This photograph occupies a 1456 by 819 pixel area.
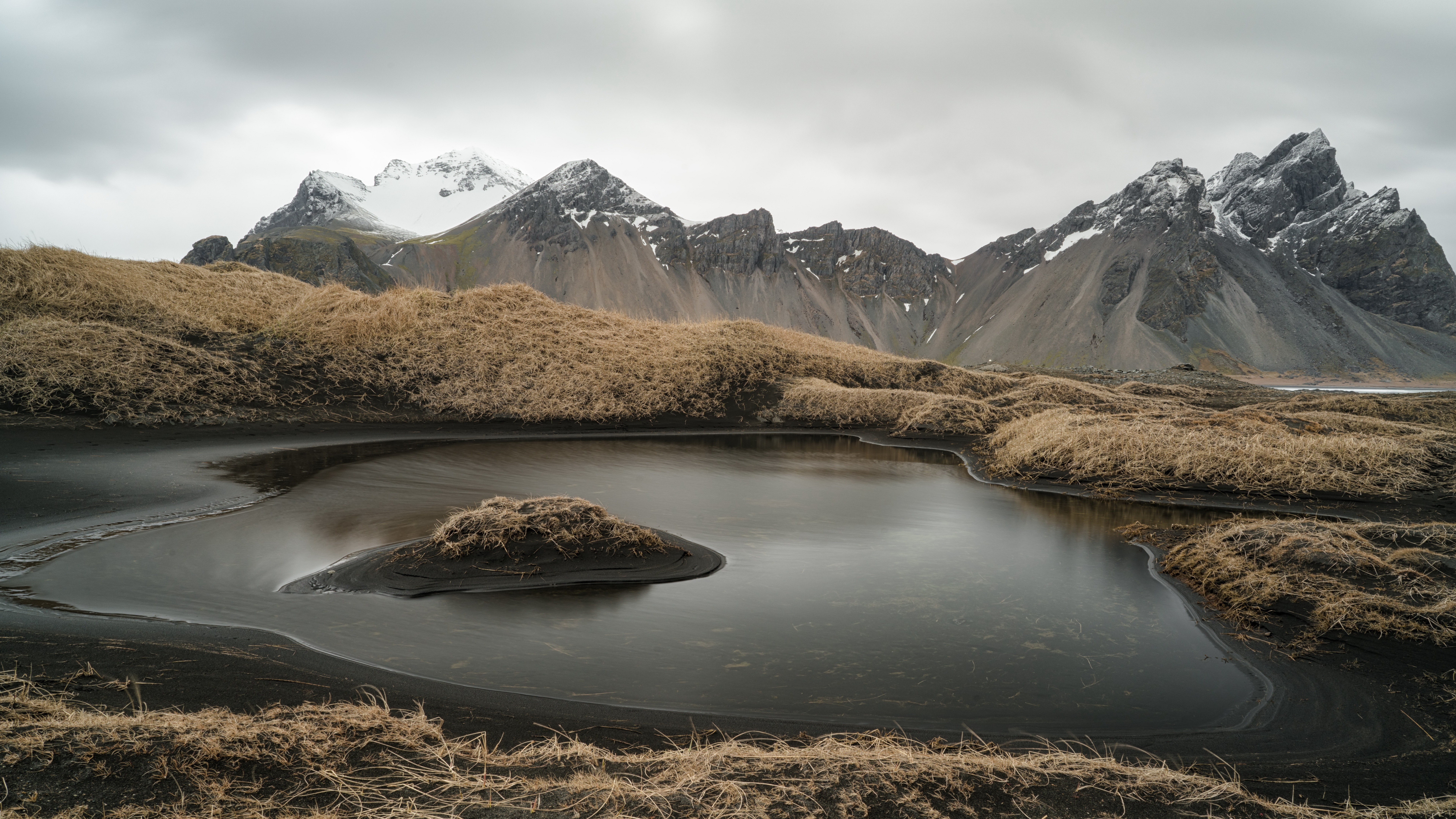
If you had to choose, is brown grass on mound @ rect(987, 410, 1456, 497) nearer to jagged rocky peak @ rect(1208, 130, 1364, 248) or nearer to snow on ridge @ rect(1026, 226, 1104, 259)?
snow on ridge @ rect(1026, 226, 1104, 259)

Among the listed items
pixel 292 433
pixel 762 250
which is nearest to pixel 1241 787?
pixel 292 433

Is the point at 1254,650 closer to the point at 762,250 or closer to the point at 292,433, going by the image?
the point at 292,433

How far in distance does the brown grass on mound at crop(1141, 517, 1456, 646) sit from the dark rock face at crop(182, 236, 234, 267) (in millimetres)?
142876

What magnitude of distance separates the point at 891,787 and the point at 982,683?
2971mm

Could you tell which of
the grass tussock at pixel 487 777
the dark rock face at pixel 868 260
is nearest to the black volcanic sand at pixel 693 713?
the grass tussock at pixel 487 777

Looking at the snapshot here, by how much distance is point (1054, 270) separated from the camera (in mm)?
135500

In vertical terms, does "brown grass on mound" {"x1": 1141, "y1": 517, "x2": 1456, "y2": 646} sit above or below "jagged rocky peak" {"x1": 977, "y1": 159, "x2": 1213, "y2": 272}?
below

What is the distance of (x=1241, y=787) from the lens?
146 inches

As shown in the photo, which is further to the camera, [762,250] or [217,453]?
[762,250]

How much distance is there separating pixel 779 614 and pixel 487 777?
447 centimetres

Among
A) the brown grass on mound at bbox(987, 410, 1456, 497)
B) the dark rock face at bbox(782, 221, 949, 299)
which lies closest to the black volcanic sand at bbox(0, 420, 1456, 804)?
the brown grass on mound at bbox(987, 410, 1456, 497)

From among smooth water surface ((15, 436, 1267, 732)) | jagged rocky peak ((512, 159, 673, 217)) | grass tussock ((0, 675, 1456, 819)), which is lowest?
smooth water surface ((15, 436, 1267, 732))

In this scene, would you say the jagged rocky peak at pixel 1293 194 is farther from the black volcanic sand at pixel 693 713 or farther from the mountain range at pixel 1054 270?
the black volcanic sand at pixel 693 713

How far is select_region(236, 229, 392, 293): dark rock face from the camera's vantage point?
103m
